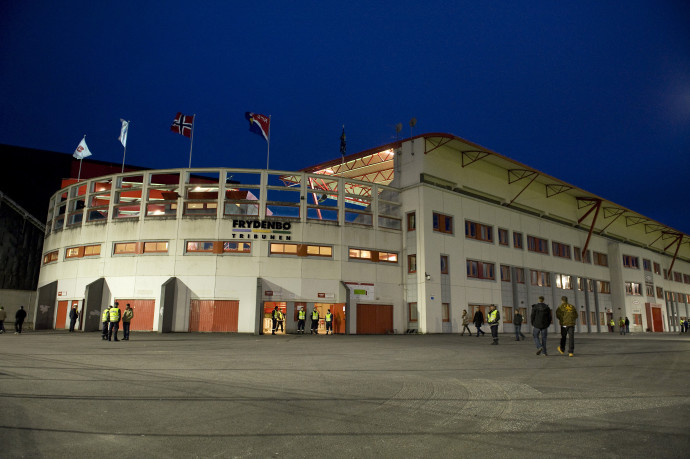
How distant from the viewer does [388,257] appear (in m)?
36.9

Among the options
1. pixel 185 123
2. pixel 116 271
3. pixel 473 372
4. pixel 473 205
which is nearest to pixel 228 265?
pixel 116 271

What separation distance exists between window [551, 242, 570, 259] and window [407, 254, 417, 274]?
18.9 m

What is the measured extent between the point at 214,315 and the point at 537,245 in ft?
103

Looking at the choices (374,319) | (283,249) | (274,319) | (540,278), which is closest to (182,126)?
(283,249)

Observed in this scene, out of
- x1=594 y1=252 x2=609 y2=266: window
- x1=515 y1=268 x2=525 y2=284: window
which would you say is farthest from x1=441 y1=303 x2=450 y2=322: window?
x1=594 y1=252 x2=609 y2=266: window

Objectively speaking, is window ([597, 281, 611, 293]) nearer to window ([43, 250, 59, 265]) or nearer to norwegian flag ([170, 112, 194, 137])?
norwegian flag ([170, 112, 194, 137])

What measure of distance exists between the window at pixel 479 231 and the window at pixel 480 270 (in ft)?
7.03

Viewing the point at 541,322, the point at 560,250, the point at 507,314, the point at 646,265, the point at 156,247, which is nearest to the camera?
the point at 541,322

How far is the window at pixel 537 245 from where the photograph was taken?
44.6 m

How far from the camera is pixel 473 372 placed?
1124cm

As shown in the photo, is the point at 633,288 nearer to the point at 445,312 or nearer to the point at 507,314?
the point at 507,314

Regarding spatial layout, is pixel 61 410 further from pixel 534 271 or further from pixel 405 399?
pixel 534 271

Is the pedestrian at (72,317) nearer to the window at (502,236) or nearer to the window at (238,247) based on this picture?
the window at (238,247)

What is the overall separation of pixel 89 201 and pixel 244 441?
38183 millimetres
